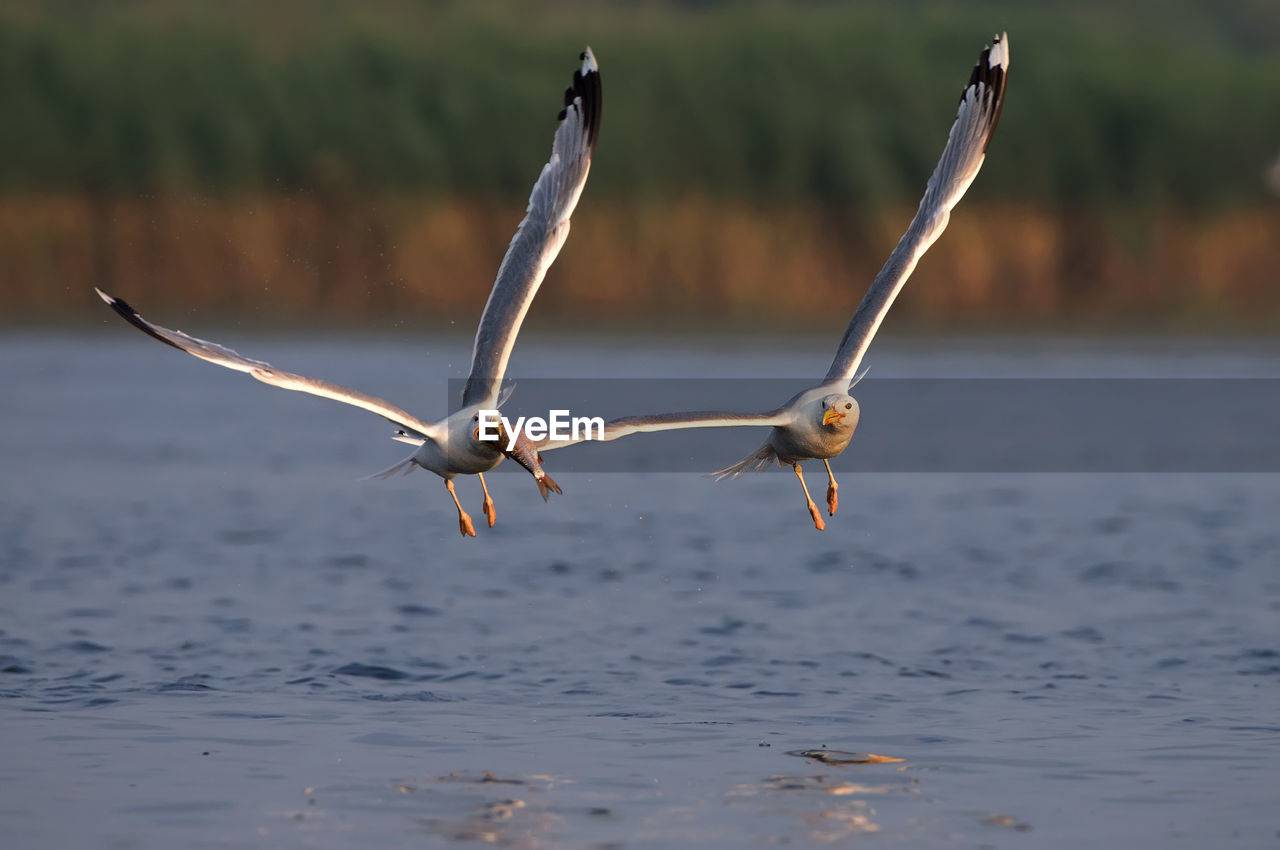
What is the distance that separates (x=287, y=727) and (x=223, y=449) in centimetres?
1526

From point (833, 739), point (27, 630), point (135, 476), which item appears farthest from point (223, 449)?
point (833, 739)

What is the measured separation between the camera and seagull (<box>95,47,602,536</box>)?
36.2 ft

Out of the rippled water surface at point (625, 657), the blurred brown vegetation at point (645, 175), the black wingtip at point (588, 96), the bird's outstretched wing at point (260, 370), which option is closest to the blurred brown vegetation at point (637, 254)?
the blurred brown vegetation at point (645, 175)

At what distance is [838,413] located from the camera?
11719 mm

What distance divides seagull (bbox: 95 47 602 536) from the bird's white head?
5.09 ft

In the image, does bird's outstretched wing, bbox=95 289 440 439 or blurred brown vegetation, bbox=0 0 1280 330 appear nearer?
bird's outstretched wing, bbox=95 289 440 439

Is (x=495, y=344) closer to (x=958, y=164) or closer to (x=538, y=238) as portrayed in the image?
(x=538, y=238)

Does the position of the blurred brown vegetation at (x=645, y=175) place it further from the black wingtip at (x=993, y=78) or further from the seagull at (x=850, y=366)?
the seagull at (x=850, y=366)

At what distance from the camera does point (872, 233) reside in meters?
38.5

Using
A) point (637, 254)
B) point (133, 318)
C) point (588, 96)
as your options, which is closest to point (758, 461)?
point (588, 96)

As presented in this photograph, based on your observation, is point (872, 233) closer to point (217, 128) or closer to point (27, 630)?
point (217, 128)

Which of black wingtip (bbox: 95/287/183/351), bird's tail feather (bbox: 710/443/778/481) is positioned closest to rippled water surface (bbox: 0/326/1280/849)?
bird's tail feather (bbox: 710/443/778/481)

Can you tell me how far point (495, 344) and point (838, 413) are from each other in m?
2.14

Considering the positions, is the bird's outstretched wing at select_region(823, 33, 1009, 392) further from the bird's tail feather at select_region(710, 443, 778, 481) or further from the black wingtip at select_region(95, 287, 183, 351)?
the black wingtip at select_region(95, 287, 183, 351)
